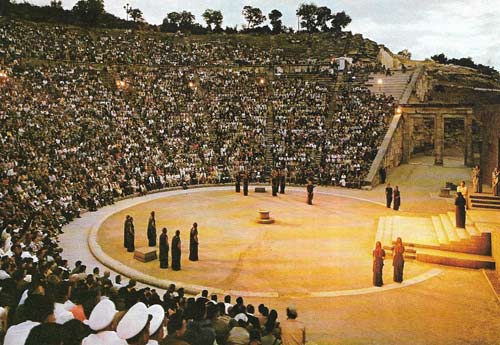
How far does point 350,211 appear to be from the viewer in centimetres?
2159

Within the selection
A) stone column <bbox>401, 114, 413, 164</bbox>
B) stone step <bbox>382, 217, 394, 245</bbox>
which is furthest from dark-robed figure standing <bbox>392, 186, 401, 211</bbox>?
stone column <bbox>401, 114, 413, 164</bbox>

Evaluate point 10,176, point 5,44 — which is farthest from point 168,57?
point 10,176

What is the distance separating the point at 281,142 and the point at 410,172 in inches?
362

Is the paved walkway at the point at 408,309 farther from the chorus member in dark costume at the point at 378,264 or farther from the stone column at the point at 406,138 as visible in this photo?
the stone column at the point at 406,138

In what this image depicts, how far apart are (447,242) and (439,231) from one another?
58.5 inches

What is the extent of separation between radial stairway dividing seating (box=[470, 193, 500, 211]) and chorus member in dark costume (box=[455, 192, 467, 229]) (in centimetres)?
354

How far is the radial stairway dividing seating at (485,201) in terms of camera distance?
18188mm

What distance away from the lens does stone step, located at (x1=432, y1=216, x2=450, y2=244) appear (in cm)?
1505

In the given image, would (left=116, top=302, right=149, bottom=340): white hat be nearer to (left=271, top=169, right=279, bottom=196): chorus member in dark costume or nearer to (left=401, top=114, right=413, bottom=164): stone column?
(left=271, top=169, right=279, bottom=196): chorus member in dark costume

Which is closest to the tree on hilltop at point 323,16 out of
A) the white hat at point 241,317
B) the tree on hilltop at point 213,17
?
the tree on hilltop at point 213,17

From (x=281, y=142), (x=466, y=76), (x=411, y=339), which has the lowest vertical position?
(x=411, y=339)

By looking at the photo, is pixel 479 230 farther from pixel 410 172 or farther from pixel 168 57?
pixel 168 57

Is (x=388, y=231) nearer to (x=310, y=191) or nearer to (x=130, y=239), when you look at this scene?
(x=310, y=191)

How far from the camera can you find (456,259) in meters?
13.8
